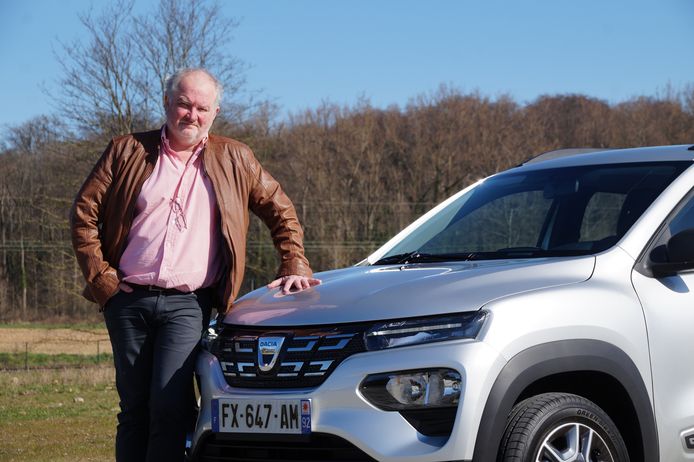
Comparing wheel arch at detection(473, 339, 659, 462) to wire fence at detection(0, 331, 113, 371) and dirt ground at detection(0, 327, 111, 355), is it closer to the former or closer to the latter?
wire fence at detection(0, 331, 113, 371)

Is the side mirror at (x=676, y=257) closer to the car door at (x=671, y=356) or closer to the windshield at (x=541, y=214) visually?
the car door at (x=671, y=356)

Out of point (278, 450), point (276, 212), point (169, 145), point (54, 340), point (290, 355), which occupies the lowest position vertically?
point (54, 340)

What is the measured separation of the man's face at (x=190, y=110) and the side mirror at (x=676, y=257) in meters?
2.21

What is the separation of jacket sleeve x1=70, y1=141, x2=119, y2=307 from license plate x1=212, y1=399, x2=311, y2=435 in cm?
87

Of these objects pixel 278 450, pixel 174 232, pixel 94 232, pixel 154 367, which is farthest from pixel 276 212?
pixel 278 450

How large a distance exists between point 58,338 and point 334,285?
3009cm

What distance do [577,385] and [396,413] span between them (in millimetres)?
901

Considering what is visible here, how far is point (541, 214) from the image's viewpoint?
17.1 feet

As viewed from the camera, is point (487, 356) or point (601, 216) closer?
point (487, 356)

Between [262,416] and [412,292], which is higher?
[412,292]

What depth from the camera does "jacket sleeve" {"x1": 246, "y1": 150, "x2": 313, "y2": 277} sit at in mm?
5137

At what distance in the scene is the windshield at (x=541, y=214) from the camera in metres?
4.65

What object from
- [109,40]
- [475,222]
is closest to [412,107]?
[109,40]

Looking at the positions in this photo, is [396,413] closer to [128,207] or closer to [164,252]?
[164,252]
